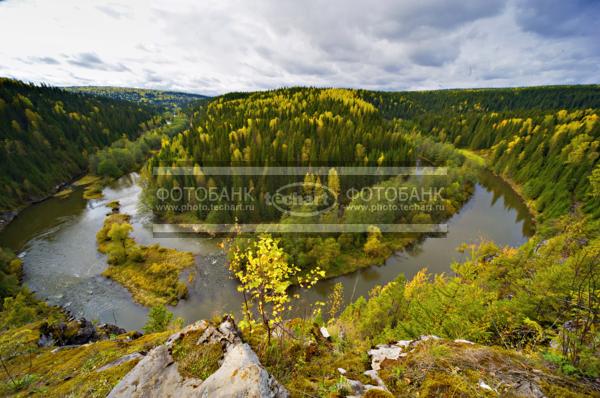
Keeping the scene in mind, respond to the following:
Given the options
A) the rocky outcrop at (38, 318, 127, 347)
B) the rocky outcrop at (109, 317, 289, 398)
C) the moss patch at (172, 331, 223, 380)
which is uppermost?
the rocky outcrop at (109, 317, 289, 398)

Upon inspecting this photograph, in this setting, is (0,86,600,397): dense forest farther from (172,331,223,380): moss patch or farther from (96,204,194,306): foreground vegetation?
(96,204,194,306): foreground vegetation

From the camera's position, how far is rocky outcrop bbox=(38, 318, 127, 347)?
14211 mm

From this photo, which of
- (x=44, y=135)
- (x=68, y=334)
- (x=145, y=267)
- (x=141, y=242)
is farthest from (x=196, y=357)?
(x=44, y=135)

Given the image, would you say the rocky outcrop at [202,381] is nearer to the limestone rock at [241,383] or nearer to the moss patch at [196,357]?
the limestone rock at [241,383]

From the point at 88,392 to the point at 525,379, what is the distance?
9.80 m

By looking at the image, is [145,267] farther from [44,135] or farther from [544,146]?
→ [544,146]

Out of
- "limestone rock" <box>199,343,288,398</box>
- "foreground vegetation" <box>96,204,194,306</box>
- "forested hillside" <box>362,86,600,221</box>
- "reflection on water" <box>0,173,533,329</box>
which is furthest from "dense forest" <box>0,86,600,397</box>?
"reflection on water" <box>0,173,533,329</box>

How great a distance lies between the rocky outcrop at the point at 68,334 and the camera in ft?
46.6

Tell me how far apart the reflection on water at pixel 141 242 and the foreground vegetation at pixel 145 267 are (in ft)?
3.97

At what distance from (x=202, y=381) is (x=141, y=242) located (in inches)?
1866

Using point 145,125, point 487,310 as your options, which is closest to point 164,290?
point 487,310

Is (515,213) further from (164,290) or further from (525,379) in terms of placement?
(164,290)

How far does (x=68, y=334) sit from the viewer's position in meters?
15.3

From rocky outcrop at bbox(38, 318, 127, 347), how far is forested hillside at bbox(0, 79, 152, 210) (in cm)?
6120
